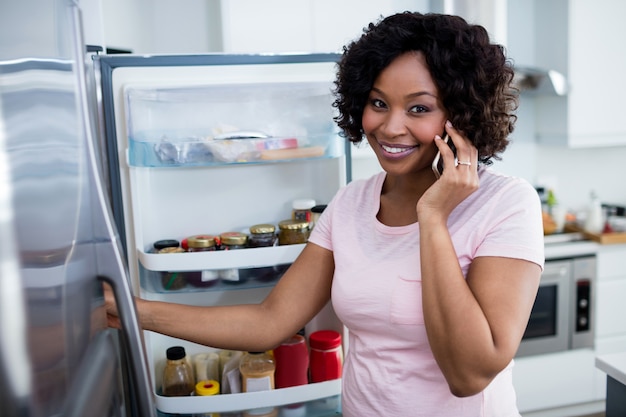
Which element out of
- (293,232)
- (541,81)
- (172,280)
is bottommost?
(172,280)

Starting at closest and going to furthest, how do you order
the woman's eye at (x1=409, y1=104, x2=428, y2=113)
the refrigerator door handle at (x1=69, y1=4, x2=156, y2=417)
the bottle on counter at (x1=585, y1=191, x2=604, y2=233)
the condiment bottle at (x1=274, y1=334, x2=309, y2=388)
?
the refrigerator door handle at (x1=69, y1=4, x2=156, y2=417) < the woman's eye at (x1=409, y1=104, x2=428, y2=113) < the condiment bottle at (x1=274, y1=334, x2=309, y2=388) < the bottle on counter at (x1=585, y1=191, x2=604, y2=233)

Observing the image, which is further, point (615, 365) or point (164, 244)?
point (164, 244)

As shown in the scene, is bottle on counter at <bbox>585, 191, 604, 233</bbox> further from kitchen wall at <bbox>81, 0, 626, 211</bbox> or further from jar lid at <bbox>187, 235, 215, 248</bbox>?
jar lid at <bbox>187, 235, 215, 248</bbox>

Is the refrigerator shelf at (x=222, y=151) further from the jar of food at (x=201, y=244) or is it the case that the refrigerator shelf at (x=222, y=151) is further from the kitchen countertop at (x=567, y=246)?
the kitchen countertop at (x=567, y=246)

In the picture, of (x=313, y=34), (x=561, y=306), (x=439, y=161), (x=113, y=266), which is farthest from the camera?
(x=561, y=306)

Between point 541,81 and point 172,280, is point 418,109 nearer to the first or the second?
point 172,280

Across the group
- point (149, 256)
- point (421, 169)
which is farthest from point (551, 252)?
point (149, 256)

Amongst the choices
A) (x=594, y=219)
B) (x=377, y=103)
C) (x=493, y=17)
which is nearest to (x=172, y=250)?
(x=377, y=103)

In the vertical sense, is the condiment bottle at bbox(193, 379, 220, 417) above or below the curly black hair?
below

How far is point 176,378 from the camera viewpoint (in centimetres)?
147

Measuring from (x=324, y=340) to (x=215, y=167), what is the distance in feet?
1.66

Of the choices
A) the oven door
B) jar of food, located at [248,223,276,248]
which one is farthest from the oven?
jar of food, located at [248,223,276,248]

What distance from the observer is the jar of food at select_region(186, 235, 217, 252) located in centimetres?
142

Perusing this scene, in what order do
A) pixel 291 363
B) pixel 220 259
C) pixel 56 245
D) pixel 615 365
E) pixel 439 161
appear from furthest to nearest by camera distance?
pixel 291 363 → pixel 220 259 → pixel 615 365 → pixel 439 161 → pixel 56 245
